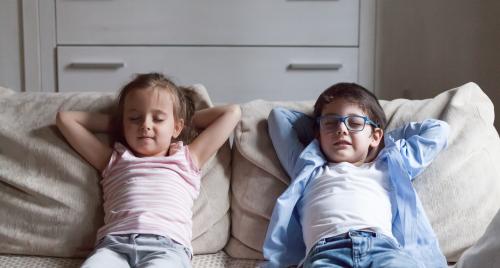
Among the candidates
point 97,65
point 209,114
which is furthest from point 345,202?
point 97,65

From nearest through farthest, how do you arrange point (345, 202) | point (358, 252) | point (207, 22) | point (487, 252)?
point (487, 252)
point (358, 252)
point (345, 202)
point (207, 22)

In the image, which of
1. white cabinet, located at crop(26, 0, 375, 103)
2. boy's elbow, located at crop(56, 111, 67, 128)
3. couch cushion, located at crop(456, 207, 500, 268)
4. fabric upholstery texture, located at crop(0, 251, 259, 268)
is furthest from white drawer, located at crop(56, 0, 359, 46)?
couch cushion, located at crop(456, 207, 500, 268)

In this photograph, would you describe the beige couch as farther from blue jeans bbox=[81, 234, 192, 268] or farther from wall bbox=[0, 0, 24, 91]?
wall bbox=[0, 0, 24, 91]

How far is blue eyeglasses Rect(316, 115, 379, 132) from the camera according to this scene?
1.53 metres

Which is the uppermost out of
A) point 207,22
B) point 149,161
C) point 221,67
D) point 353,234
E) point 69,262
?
point 207,22

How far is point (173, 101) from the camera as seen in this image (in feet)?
5.17

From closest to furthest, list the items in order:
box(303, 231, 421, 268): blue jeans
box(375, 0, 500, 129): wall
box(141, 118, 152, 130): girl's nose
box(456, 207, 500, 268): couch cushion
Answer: box(456, 207, 500, 268): couch cushion → box(303, 231, 421, 268): blue jeans → box(141, 118, 152, 130): girl's nose → box(375, 0, 500, 129): wall

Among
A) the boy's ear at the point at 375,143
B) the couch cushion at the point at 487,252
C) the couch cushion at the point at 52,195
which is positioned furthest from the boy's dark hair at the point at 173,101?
the couch cushion at the point at 487,252

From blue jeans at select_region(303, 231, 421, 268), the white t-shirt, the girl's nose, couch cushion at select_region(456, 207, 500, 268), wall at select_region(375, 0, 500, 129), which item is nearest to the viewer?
couch cushion at select_region(456, 207, 500, 268)

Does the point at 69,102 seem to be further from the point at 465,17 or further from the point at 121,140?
the point at 465,17

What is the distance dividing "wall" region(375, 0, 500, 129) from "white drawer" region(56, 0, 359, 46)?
0.16m

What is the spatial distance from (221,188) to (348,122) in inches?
14.2

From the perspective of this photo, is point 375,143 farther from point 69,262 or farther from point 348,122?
point 69,262

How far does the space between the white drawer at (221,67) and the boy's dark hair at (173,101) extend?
0.84 metres
